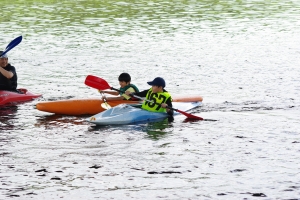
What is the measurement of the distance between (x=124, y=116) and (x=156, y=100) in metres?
0.68

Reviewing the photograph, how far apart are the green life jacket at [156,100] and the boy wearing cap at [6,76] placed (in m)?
3.14

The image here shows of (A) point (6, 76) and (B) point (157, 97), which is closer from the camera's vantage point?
(B) point (157, 97)

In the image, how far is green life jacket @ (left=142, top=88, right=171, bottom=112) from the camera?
43.7 ft

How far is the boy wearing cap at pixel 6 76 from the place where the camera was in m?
15.0

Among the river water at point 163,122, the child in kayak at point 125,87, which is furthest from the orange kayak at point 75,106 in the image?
the river water at point 163,122

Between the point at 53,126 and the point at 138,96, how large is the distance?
168 cm

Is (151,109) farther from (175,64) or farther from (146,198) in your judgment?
(175,64)

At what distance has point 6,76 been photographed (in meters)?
15.0

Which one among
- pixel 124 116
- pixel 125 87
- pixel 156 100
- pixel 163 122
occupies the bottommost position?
pixel 163 122

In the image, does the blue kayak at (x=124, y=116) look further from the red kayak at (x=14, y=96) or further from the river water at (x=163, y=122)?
the red kayak at (x=14, y=96)

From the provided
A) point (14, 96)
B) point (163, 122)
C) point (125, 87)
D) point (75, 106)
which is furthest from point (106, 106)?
point (14, 96)

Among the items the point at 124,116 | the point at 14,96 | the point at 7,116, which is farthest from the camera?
the point at 14,96

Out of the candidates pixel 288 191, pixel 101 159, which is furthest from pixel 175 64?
pixel 288 191

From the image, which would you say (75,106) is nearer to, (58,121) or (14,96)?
(58,121)
